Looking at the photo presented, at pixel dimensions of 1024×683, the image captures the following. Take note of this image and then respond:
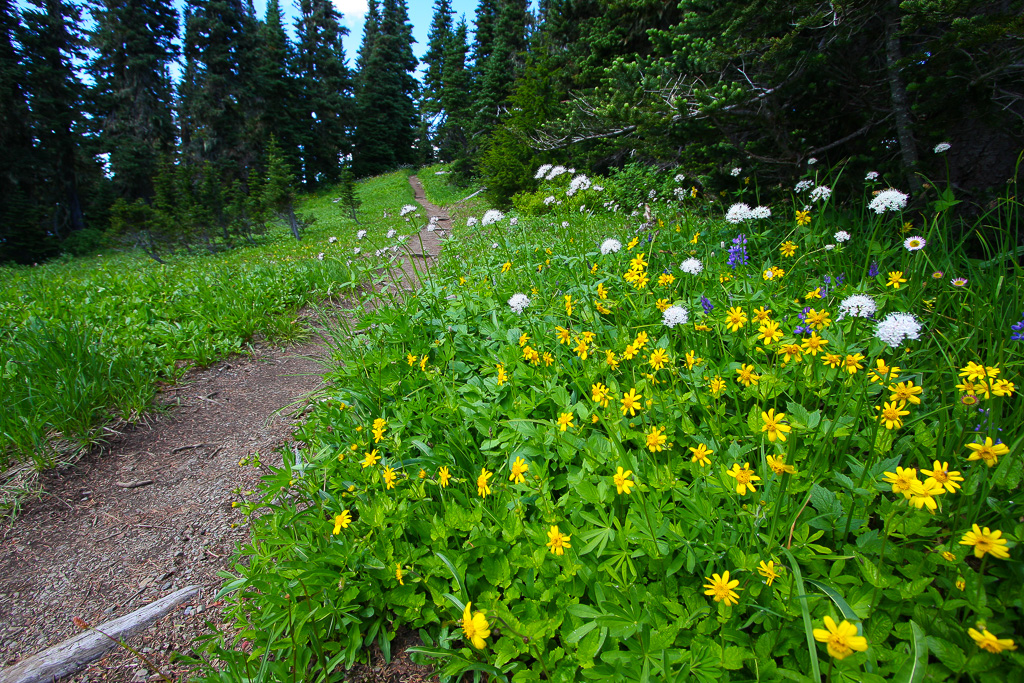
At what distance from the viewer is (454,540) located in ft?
5.32

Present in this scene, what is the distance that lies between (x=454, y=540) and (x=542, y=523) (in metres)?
0.35

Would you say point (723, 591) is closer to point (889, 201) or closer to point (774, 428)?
point (774, 428)

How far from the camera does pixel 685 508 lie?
137 centimetres

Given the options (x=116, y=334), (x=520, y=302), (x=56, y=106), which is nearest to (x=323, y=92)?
(x=56, y=106)

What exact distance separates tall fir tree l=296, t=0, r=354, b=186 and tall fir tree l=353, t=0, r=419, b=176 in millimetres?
1305

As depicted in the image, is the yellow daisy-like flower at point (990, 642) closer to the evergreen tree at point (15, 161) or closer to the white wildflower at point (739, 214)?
the white wildflower at point (739, 214)

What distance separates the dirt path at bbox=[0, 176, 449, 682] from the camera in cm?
170

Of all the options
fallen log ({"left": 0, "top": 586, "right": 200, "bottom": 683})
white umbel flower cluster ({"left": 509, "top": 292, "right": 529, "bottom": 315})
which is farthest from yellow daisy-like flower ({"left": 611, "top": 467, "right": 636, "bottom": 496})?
fallen log ({"left": 0, "top": 586, "right": 200, "bottom": 683})

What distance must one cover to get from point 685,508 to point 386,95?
41113 mm

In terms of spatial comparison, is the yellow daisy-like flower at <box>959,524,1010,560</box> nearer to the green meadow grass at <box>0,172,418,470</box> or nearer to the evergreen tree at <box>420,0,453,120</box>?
the green meadow grass at <box>0,172,418,470</box>

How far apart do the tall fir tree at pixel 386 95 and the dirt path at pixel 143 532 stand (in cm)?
3651

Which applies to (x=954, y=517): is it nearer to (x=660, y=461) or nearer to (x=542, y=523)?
(x=660, y=461)

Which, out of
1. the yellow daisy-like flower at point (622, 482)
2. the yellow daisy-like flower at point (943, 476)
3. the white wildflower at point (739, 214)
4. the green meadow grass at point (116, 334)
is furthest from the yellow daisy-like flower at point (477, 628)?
the white wildflower at point (739, 214)

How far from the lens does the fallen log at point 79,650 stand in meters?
1.53
